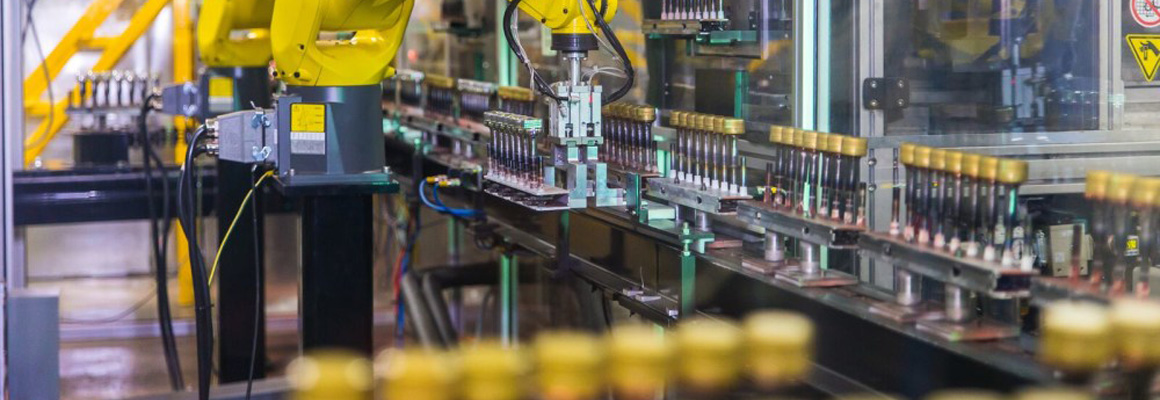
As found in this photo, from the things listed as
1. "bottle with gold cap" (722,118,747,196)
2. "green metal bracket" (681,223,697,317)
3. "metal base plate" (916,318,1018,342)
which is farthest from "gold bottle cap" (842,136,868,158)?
"green metal bracket" (681,223,697,317)

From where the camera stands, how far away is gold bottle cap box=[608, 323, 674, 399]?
1.38 metres

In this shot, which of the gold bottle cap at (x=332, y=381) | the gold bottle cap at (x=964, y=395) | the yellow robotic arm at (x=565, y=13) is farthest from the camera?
the yellow robotic arm at (x=565, y=13)

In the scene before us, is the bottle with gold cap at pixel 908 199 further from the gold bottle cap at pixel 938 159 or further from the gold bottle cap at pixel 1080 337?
the gold bottle cap at pixel 1080 337

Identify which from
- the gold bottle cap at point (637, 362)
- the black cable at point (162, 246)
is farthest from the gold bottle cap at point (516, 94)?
the gold bottle cap at point (637, 362)

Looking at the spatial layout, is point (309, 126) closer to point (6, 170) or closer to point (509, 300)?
point (6, 170)

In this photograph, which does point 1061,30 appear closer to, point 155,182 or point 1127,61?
point 1127,61

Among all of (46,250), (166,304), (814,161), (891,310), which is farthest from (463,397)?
(46,250)

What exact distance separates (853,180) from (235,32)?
285 centimetres

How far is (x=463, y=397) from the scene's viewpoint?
1338mm

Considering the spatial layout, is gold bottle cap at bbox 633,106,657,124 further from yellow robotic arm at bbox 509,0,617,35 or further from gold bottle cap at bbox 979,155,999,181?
gold bottle cap at bbox 979,155,999,181

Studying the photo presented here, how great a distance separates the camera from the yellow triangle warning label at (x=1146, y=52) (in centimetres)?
305

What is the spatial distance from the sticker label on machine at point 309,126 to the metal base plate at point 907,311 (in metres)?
1.48

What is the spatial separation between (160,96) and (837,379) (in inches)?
121

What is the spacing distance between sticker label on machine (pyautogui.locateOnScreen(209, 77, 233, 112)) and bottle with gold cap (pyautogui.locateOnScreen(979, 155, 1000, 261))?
298 centimetres
